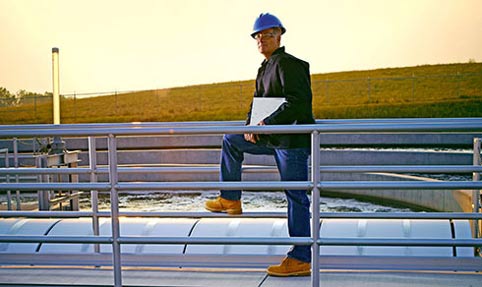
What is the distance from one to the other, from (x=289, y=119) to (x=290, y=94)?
16cm

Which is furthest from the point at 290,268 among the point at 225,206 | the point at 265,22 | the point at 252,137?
the point at 265,22

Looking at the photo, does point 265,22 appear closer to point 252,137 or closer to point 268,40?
point 268,40

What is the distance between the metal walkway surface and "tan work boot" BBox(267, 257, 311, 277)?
0.04 m

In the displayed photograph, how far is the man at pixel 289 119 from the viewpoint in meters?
4.57

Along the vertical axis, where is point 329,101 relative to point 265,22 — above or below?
above

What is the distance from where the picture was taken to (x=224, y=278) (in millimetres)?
4762

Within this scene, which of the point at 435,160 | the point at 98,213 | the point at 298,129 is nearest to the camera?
the point at 298,129

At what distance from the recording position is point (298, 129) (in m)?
3.82

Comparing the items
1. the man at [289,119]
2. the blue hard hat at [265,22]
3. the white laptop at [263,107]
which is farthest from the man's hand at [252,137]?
the blue hard hat at [265,22]

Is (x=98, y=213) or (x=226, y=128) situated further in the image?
(x=98, y=213)

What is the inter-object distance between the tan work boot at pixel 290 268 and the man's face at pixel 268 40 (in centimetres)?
137

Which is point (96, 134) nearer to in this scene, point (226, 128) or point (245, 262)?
point (226, 128)

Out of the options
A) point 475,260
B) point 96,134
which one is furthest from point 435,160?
point 96,134

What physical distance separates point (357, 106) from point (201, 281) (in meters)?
40.4
